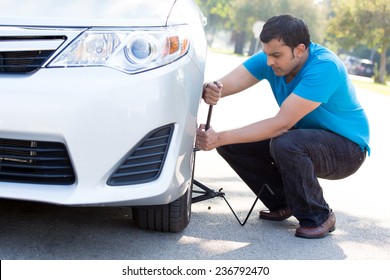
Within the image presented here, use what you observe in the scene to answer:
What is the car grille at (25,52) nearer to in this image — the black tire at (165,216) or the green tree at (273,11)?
the black tire at (165,216)

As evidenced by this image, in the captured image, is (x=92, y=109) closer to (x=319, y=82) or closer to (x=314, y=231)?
(x=319, y=82)

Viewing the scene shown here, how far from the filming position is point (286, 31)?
3928mm

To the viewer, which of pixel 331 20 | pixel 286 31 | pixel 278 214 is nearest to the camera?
pixel 286 31

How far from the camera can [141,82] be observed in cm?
300

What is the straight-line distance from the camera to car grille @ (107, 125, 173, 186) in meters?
3.09

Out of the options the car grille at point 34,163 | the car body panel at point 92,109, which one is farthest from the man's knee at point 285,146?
the car grille at point 34,163

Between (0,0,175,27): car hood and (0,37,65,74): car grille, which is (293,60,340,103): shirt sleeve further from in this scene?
(0,37,65,74): car grille

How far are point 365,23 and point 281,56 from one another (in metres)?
43.3

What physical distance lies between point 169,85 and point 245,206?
1.79 meters

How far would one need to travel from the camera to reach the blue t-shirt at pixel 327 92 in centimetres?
389

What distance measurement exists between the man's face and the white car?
890mm

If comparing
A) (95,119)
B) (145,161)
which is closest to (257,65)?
(145,161)

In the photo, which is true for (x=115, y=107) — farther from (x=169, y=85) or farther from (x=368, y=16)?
(x=368, y=16)
